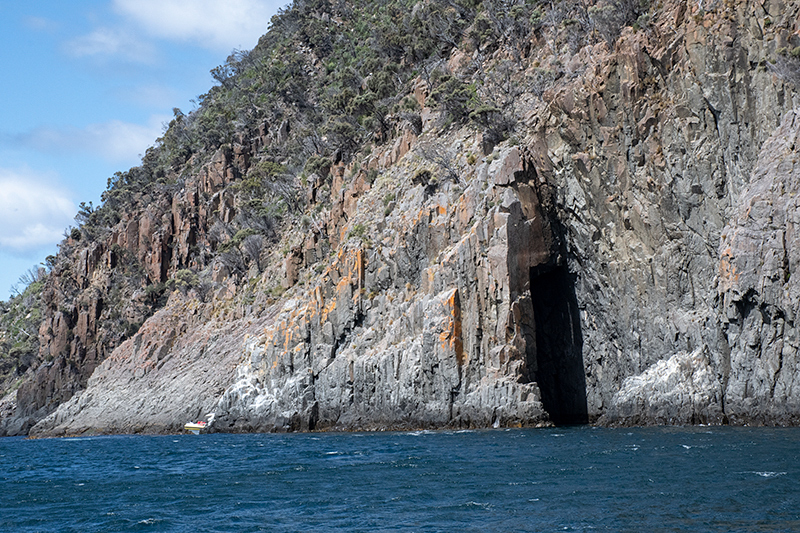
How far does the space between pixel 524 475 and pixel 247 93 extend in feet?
289

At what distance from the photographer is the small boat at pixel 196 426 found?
5622 centimetres

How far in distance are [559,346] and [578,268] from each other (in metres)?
5.27

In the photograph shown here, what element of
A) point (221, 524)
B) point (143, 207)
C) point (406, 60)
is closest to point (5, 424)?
point (143, 207)

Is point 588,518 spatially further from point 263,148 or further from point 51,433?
point 263,148

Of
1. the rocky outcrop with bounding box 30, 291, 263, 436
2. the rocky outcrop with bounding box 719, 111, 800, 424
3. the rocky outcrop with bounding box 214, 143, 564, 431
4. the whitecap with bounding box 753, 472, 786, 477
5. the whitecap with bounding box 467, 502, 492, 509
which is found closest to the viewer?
the whitecap with bounding box 467, 502, 492, 509

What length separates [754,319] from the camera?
3494 centimetres

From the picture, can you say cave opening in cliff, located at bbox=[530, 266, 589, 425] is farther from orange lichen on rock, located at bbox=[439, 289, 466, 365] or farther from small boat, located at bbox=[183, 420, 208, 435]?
small boat, located at bbox=[183, 420, 208, 435]

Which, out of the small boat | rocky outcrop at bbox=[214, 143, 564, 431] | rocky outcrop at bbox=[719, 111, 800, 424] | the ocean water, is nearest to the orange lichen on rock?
rocky outcrop at bbox=[214, 143, 564, 431]

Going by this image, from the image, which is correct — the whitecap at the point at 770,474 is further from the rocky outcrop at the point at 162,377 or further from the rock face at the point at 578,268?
the rocky outcrop at the point at 162,377

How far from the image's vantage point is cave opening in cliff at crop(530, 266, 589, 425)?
4616 cm

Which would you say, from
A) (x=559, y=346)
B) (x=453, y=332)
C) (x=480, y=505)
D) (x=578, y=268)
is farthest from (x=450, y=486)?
(x=559, y=346)

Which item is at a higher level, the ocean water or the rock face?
the rock face

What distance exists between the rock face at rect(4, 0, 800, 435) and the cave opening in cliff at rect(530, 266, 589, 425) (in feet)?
0.45

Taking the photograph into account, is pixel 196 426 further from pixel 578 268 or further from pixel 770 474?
pixel 770 474
